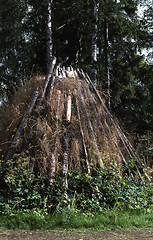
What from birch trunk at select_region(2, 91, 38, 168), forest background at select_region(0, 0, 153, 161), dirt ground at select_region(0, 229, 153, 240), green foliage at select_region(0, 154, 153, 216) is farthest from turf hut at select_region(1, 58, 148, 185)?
forest background at select_region(0, 0, 153, 161)

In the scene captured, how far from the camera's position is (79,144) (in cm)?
612

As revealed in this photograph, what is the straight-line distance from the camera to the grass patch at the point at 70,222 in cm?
402

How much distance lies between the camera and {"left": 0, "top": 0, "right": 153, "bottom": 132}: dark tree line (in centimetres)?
1280

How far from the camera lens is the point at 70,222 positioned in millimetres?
4133

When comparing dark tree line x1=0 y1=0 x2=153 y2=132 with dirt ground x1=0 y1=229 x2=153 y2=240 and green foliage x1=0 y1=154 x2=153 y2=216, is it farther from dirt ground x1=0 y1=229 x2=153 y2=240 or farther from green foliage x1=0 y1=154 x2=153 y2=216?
dirt ground x1=0 y1=229 x2=153 y2=240

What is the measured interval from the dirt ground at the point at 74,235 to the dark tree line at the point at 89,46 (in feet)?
29.2

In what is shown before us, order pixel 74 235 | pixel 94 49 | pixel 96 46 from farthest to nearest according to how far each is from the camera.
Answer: pixel 96 46 → pixel 94 49 → pixel 74 235

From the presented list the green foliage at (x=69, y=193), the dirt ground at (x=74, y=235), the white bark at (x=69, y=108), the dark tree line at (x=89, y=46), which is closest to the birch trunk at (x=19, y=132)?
the green foliage at (x=69, y=193)

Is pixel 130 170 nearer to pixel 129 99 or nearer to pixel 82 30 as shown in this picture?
pixel 129 99

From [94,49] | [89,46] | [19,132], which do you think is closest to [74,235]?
[19,132]

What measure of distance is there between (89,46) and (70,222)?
1382cm

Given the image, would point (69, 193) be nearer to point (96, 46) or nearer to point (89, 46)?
point (96, 46)

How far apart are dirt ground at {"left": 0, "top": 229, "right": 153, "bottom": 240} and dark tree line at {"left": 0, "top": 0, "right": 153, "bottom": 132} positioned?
29.2ft

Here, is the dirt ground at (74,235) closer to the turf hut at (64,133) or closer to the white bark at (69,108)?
the turf hut at (64,133)
